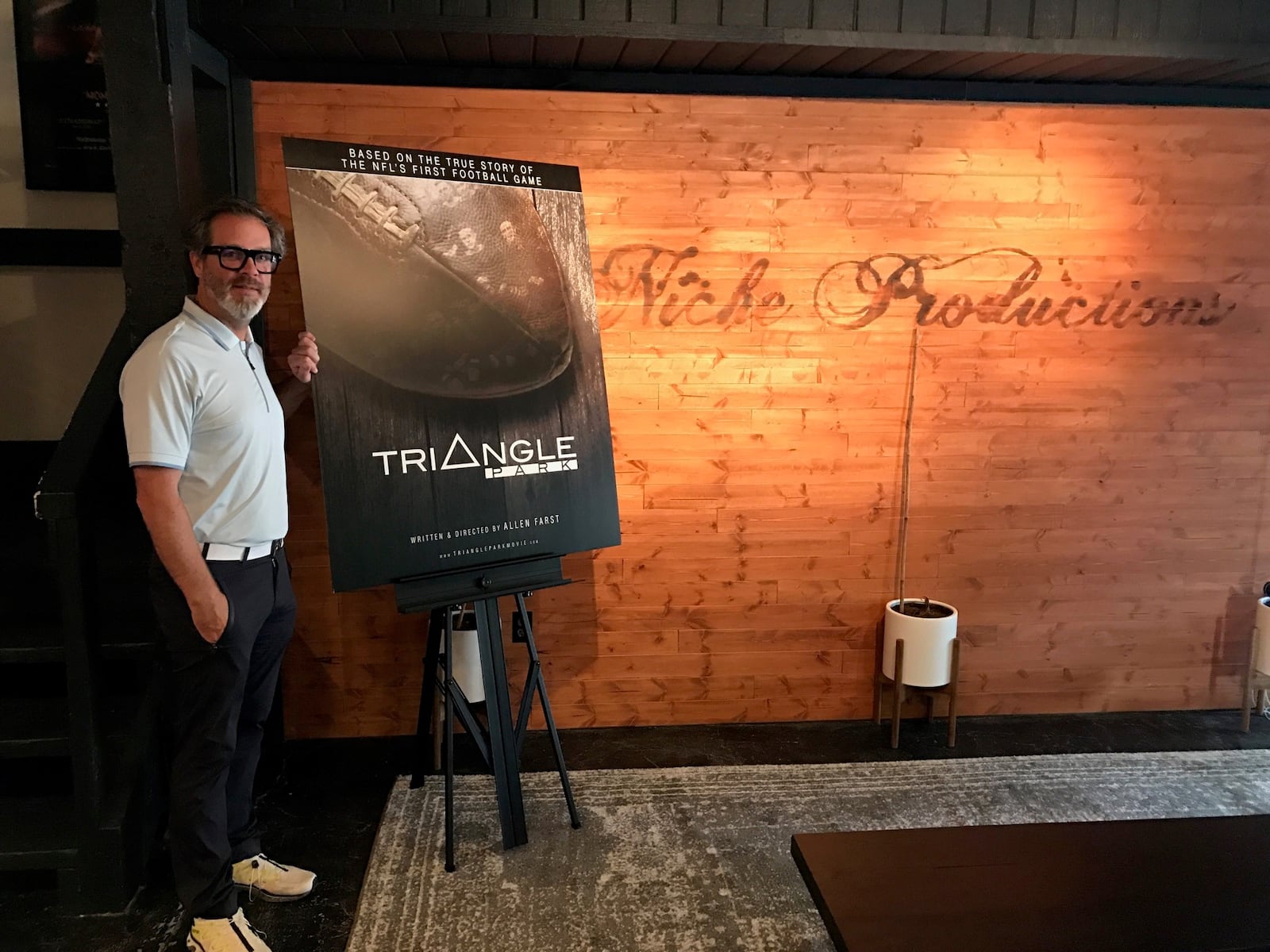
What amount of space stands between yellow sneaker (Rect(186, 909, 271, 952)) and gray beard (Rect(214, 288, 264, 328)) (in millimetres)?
1403

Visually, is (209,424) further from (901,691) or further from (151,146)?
(901,691)

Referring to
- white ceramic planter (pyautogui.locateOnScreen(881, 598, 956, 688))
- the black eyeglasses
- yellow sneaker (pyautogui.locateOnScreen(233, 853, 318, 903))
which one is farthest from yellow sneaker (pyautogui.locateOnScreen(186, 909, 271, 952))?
white ceramic planter (pyautogui.locateOnScreen(881, 598, 956, 688))

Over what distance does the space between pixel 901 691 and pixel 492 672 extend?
4.84ft

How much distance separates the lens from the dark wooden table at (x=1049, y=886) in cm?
150

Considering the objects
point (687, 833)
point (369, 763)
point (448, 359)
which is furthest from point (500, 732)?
point (448, 359)

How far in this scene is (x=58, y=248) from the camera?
2949 mm

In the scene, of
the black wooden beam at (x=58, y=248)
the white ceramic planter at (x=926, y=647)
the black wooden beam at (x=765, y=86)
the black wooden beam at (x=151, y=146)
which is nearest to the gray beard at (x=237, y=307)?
the black wooden beam at (x=151, y=146)

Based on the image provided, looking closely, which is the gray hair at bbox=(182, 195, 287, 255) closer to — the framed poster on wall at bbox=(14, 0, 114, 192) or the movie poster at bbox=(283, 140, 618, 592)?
the movie poster at bbox=(283, 140, 618, 592)

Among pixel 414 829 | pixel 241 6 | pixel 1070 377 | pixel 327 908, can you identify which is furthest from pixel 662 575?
pixel 241 6

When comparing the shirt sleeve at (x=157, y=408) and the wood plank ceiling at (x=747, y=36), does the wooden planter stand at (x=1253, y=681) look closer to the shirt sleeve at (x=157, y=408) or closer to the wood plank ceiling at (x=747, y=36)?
the wood plank ceiling at (x=747, y=36)

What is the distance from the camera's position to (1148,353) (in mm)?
3092

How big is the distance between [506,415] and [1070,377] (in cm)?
212

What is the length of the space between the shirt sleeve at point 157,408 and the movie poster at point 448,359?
0.39 m

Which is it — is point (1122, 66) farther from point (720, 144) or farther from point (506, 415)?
point (506, 415)
